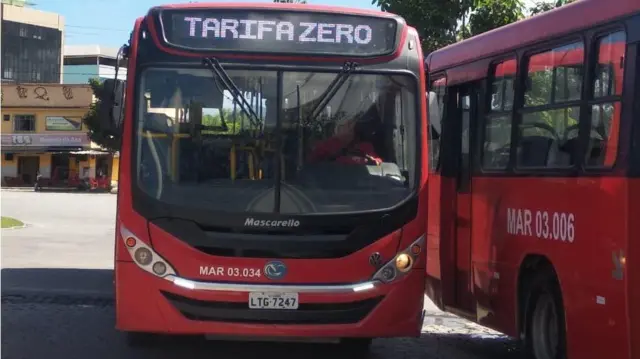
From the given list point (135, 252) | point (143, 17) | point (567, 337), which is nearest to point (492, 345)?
point (567, 337)

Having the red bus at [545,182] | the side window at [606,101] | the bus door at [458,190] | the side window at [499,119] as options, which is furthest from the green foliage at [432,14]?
the side window at [606,101]

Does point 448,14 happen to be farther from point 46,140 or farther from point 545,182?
point 46,140

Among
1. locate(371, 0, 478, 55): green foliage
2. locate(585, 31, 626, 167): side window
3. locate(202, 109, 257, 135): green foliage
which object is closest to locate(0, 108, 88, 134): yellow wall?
locate(371, 0, 478, 55): green foliage

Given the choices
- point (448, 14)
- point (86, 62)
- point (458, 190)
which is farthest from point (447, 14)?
point (86, 62)

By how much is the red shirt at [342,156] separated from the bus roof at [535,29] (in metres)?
1.60

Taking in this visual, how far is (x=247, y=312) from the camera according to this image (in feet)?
21.2

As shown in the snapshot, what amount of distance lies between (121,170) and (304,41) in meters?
1.77

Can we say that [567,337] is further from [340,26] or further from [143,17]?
[143,17]

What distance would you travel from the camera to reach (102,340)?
8492 mm

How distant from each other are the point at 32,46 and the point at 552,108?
75070 millimetres

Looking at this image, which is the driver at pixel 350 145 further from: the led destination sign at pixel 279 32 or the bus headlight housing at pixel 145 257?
the bus headlight housing at pixel 145 257

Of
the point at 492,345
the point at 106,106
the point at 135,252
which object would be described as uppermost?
the point at 106,106

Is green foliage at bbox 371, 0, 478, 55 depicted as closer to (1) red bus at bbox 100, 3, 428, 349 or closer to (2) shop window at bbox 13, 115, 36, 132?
(1) red bus at bbox 100, 3, 428, 349

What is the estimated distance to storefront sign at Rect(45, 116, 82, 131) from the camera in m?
62.0
